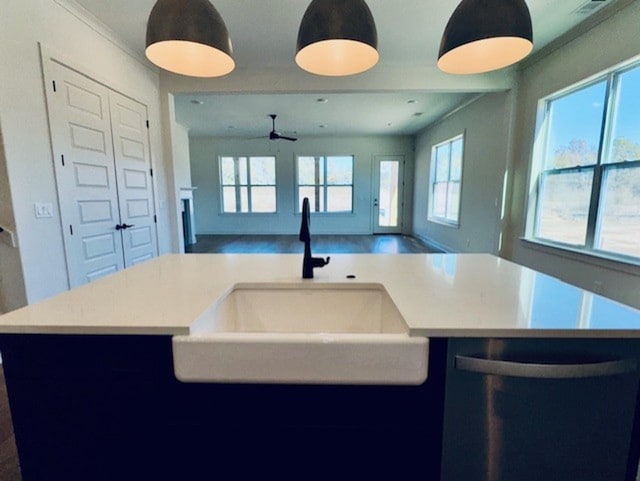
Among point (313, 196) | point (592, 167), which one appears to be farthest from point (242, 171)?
point (592, 167)

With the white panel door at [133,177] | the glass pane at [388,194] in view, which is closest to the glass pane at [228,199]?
the glass pane at [388,194]

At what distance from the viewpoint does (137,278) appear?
1.27 meters

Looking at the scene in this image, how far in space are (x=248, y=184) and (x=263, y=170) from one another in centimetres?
59

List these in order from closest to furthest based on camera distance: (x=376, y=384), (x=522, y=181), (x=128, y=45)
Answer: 1. (x=376, y=384)
2. (x=128, y=45)
3. (x=522, y=181)

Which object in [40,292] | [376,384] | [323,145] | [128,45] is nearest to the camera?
[376,384]

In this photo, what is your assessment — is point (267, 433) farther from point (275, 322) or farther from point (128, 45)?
point (128, 45)

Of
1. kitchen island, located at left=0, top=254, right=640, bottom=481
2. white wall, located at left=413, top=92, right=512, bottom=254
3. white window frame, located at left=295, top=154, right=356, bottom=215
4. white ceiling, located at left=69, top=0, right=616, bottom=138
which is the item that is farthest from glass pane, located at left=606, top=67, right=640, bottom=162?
white window frame, located at left=295, top=154, right=356, bottom=215

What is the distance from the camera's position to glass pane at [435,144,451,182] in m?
6.32

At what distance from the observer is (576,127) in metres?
3.15

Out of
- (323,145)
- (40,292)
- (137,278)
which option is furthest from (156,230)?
(323,145)

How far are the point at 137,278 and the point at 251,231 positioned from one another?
301 inches

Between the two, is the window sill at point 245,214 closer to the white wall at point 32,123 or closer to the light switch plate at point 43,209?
the white wall at point 32,123

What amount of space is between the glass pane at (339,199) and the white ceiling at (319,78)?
2100 millimetres

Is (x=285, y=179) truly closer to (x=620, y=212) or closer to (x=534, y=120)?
(x=534, y=120)
